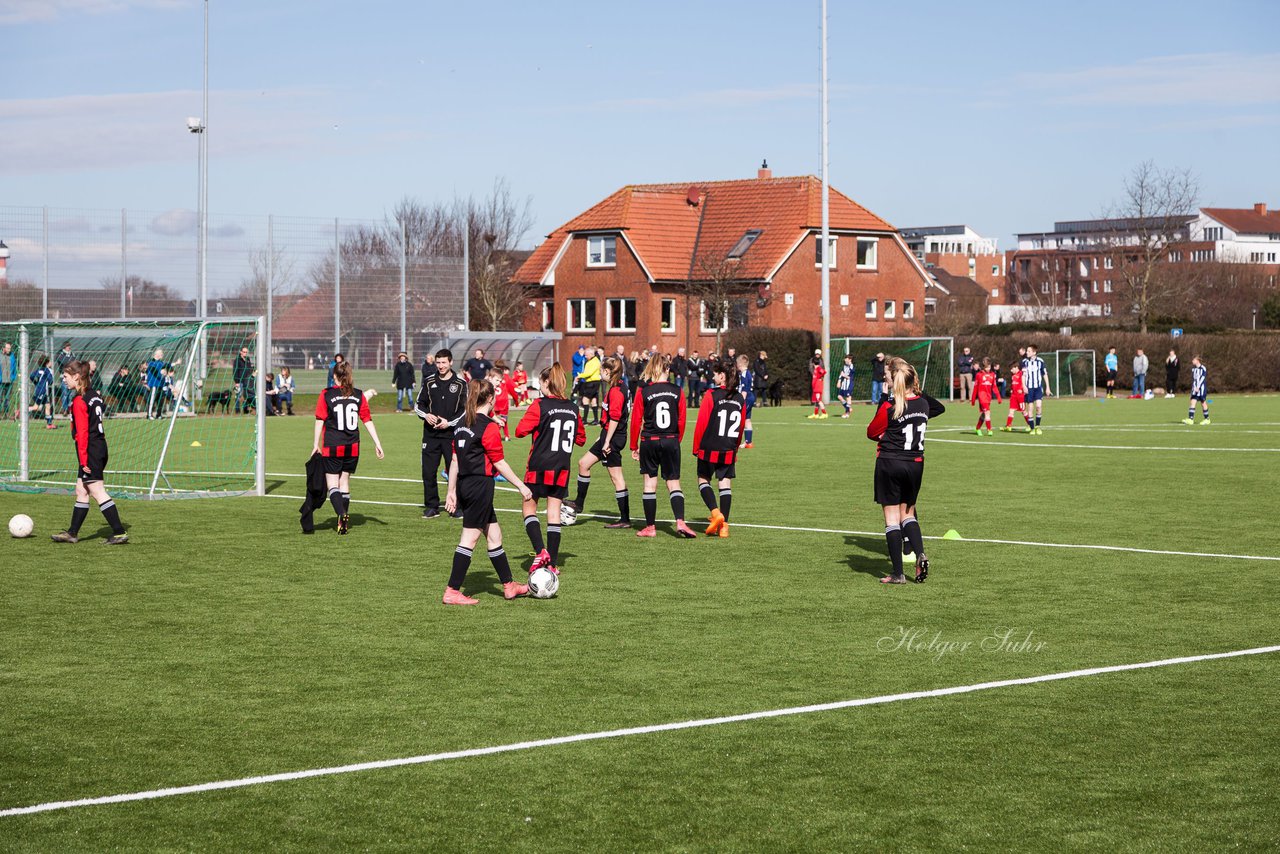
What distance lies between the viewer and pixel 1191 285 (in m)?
89.7

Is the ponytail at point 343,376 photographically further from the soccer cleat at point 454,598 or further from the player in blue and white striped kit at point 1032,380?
the player in blue and white striped kit at point 1032,380

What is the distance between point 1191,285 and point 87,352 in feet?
247

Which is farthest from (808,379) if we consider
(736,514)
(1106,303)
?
(1106,303)

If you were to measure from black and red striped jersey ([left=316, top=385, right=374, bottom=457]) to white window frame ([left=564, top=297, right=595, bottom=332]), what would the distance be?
177ft

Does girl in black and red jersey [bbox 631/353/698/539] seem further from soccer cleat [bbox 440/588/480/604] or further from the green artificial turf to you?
soccer cleat [bbox 440/588/480/604]

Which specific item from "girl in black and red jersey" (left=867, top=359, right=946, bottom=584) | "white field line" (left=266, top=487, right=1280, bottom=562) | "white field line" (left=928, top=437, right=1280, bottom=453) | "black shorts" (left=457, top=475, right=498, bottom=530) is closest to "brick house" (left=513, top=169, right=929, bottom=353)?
"white field line" (left=928, top=437, right=1280, bottom=453)

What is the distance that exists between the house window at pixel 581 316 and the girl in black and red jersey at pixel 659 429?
178ft

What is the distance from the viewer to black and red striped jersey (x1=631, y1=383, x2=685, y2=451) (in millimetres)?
14602

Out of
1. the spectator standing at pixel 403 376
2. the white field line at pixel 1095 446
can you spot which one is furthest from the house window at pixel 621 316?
the white field line at pixel 1095 446

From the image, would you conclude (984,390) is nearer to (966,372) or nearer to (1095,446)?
(1095,446)

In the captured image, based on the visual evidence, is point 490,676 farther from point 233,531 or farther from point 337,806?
point 233,531

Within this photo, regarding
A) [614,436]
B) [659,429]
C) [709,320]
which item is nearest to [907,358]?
[709,320]

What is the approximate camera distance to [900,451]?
11719mm

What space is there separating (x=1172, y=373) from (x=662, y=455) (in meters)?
43.5
